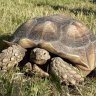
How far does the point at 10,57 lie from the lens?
495cm

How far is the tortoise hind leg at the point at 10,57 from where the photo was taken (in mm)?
4930

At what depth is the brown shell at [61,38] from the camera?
4910 mm

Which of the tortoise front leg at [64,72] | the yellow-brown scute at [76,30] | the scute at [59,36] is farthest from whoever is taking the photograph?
the yellow-brown scute at [76,30]

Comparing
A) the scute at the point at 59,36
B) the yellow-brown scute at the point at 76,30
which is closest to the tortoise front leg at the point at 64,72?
the scute at the point at 59,36

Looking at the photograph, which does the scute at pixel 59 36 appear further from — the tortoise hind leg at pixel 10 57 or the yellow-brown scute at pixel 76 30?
the tortoise hind leg at pixel 10 57

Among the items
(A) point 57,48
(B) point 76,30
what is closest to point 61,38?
(A) point 57,48

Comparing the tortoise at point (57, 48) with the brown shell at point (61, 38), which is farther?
the brown shell at point (61, 38)

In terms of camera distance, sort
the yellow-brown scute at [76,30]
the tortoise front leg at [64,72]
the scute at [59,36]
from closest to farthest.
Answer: the tortoise front leg at [64,72] < the scute at [59,36] < the yellow-brown scute at [76,30]

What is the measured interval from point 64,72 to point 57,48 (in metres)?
0.38

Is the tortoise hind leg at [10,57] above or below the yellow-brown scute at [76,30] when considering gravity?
below

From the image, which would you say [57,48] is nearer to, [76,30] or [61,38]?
[61,38]

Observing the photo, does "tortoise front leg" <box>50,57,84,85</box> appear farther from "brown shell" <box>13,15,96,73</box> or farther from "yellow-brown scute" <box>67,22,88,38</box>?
"yellow-brown scute" <box>67,22,88,38</box>

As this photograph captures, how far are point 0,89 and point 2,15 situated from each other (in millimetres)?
4661

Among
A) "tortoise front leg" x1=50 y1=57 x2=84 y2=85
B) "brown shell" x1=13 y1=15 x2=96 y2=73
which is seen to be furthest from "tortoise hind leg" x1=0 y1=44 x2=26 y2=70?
"tortoise front leg" x1=50 y1=57 x2=84 y2=85
